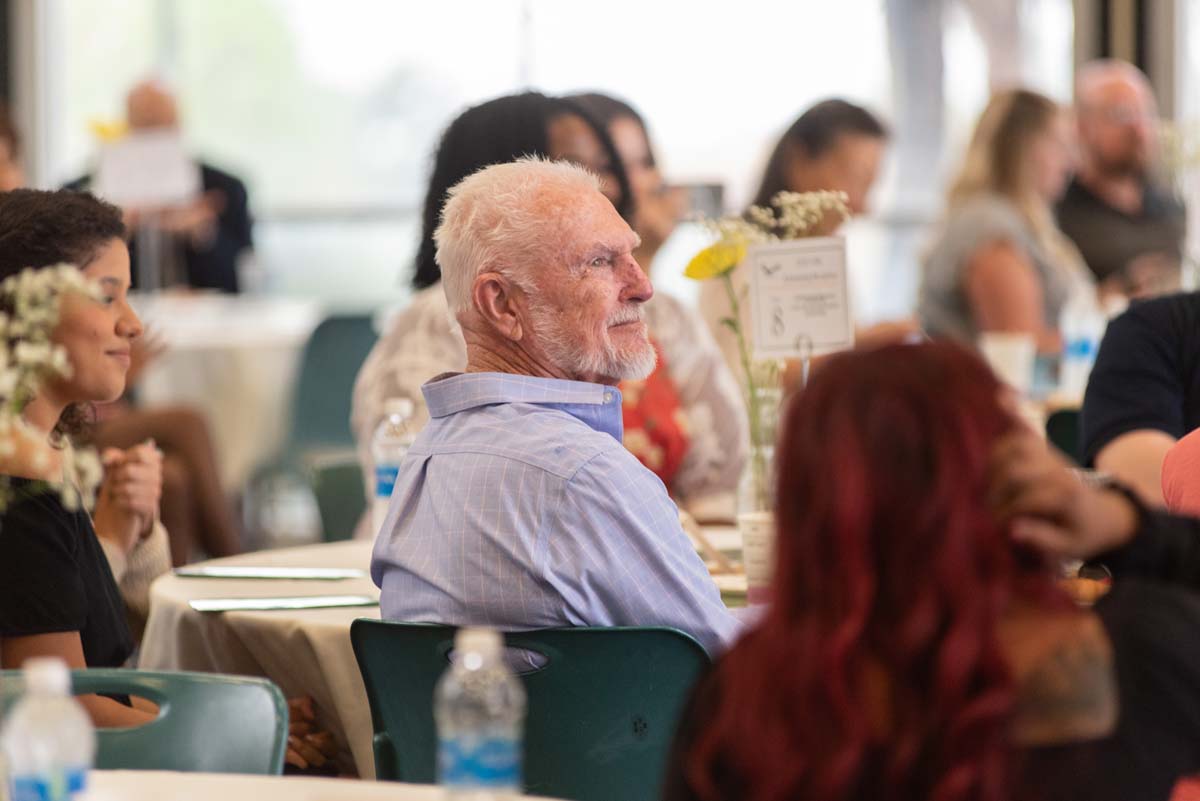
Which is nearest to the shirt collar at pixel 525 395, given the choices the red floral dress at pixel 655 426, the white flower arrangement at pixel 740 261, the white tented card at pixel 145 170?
the white flower arrangement at pixel 740 261

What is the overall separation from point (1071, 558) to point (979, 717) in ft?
0.59

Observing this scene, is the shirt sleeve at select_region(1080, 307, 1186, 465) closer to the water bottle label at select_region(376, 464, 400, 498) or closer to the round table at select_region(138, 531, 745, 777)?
the round table at select_region(138, 531, 745, 777)

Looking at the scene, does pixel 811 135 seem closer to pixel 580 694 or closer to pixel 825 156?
pixel 825 156

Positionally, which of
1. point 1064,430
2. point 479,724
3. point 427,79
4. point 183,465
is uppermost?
point 427,79

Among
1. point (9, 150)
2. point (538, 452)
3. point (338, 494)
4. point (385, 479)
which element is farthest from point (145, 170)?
point (538, 452)

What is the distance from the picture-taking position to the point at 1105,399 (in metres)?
3.26

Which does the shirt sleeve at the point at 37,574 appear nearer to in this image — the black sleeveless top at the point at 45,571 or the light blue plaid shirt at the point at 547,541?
the black sleeveless top at the point at 45,571

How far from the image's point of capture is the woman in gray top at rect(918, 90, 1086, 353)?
582 cm

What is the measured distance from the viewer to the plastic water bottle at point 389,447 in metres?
3.05

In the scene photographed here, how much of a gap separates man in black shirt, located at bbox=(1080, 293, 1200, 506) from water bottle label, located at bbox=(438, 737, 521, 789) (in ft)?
6.85

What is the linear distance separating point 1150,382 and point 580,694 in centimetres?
166

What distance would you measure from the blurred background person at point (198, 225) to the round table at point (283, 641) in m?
5.01

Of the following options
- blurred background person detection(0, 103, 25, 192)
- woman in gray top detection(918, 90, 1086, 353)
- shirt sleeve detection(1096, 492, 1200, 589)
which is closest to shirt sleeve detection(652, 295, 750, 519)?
woman in gray top detection(918, 90, 1086, 353)

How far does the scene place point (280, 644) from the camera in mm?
2561
